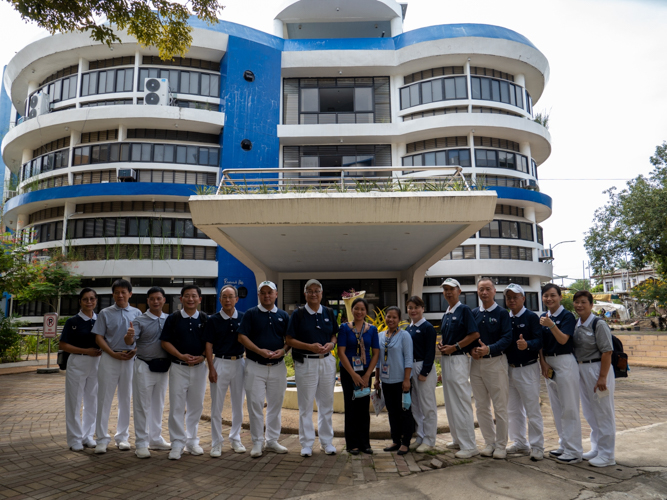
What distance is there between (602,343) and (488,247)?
21105 millimetres

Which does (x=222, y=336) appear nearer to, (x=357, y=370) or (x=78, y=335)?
(x=357, y=370)

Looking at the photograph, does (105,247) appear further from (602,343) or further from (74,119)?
(602,343)

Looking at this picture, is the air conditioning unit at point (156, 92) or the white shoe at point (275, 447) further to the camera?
the air conditioning unit at point (156, 92)

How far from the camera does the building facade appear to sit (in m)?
23.7

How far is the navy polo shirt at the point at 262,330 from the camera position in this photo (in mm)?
5242

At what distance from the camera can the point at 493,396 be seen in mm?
5086

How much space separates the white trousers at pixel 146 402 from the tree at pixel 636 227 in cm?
2336

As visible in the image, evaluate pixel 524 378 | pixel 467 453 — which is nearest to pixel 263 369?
pixel 467 453

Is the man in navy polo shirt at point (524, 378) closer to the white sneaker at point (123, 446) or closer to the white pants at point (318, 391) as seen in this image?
the white pants at point (318, 391)

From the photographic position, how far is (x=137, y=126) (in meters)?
24.2

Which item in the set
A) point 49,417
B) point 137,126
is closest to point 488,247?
point 137,126

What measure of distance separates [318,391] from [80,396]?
112 inches

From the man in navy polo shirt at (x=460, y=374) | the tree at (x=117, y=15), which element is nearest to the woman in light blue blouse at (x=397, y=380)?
the man in navy polo shirt at (x=460, y=374)

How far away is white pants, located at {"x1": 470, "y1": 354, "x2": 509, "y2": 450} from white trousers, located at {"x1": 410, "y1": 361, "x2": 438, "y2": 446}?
→ 0.48 meters
